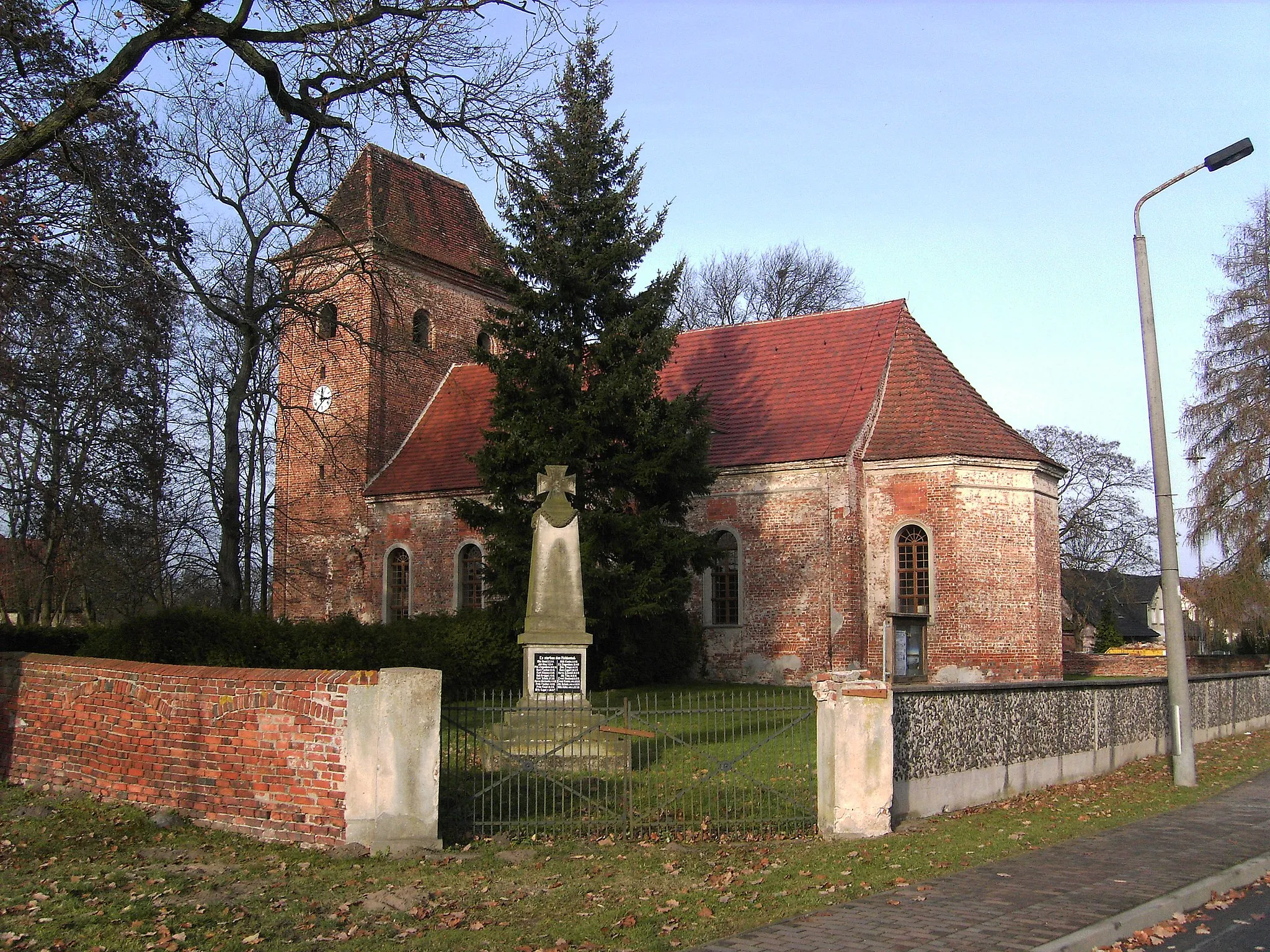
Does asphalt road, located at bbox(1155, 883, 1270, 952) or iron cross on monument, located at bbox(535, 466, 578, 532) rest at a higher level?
iron cross on monument, located at bbox(535, 466, 578, 532)

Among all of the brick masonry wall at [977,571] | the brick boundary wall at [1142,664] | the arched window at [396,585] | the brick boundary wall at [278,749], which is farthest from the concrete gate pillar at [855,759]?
the brick boundary wall at [1142,664]

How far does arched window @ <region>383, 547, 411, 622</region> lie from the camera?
30297mm

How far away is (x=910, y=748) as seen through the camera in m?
10.4

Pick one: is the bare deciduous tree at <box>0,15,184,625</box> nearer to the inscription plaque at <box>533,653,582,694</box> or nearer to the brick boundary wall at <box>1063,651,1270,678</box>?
the inscription plaque at <box>533,653,582,694</box>

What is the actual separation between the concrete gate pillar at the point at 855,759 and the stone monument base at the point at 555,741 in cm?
178

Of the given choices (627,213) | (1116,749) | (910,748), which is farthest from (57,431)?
(1116,749)

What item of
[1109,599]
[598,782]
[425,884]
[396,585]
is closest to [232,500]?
[396,585]

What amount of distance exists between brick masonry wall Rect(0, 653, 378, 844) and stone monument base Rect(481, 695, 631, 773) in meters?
1.63

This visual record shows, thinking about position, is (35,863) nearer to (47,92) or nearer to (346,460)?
(47,92)

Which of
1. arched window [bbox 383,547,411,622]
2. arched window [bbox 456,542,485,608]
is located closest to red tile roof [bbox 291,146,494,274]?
arched window [bbox 456,542,485,608]

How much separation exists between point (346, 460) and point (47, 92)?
68.2ft

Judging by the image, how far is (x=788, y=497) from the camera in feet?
81.2

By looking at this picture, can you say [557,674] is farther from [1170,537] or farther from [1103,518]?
[1103,518]

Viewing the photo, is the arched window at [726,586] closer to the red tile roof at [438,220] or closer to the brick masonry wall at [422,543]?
the brick masonry wall at [422,543]
